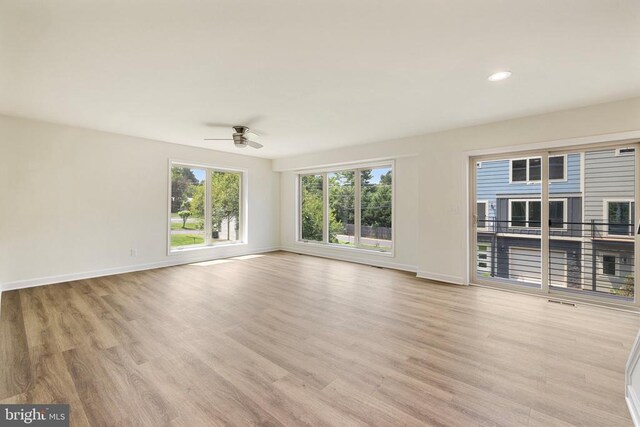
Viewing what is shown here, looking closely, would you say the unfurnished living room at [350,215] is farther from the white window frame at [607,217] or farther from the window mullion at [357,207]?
the window mullion at [357,207]

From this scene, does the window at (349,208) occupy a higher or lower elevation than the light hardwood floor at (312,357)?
higher

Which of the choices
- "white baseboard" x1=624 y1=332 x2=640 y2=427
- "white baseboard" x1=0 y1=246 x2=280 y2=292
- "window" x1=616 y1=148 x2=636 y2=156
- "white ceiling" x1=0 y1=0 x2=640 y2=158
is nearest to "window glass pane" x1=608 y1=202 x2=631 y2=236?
"window" x1=616 y1=148 x2=636 y2=156

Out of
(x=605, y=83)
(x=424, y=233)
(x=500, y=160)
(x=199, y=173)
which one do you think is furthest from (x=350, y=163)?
(x=605, y=83)

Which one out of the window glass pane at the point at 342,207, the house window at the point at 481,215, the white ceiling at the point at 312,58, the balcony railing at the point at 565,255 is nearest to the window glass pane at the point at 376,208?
the window glass pane at the point at 342,207

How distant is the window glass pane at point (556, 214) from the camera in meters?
3.84

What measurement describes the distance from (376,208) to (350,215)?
2.39 ft

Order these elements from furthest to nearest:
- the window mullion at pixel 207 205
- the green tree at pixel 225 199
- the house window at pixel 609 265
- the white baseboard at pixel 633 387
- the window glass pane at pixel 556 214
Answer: the green tree at pixel 225 199
the window mullion at pixel 207 205
the window glass pane at pixel 556 214
the house window at pixel 609 265
the white baseboard at pixel 633 387

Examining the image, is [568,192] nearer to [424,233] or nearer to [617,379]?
[424,233]

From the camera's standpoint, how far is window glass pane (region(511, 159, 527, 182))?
4141mm

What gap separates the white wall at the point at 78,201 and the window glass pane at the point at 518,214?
19.2ft

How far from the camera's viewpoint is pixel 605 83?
9.35ft

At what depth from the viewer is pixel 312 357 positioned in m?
2.29

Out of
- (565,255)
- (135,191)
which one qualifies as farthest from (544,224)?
(135,191)

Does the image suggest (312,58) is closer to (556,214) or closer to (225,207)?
(556,214)
